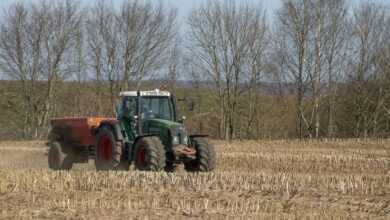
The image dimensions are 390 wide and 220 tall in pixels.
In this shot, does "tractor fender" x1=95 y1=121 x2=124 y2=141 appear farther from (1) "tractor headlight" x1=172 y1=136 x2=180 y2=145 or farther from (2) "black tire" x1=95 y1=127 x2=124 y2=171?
(1) "tractor headlight" x1=172 y1=136 x2=180 y2=145

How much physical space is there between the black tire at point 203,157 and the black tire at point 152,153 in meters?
1.00

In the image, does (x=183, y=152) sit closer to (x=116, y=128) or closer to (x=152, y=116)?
(x=152, y=116)

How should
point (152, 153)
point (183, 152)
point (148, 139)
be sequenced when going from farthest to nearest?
point (183, 152) < point (148, 139) < point (152, 153)

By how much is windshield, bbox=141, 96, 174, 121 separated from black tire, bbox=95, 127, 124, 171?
3.30 ft

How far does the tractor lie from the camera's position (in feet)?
52.1

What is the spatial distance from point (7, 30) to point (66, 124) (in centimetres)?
2228

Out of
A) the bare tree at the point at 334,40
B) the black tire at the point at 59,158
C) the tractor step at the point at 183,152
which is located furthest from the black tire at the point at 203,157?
the bare tree at the point at 334,40

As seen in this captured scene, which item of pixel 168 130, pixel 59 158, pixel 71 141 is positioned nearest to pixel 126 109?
pixel 168 130

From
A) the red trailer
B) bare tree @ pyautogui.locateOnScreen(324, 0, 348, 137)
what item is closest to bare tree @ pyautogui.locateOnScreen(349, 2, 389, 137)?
bare tree @ pyautogui.locateOnScreen(324, 0, 348, 137)

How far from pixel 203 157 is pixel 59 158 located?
197 inches

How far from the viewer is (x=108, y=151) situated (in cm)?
1723

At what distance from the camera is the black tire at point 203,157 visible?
16234mm

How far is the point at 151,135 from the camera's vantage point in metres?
16.0

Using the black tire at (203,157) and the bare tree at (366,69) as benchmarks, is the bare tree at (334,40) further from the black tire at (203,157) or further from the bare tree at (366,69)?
the black tire at (203,157)
